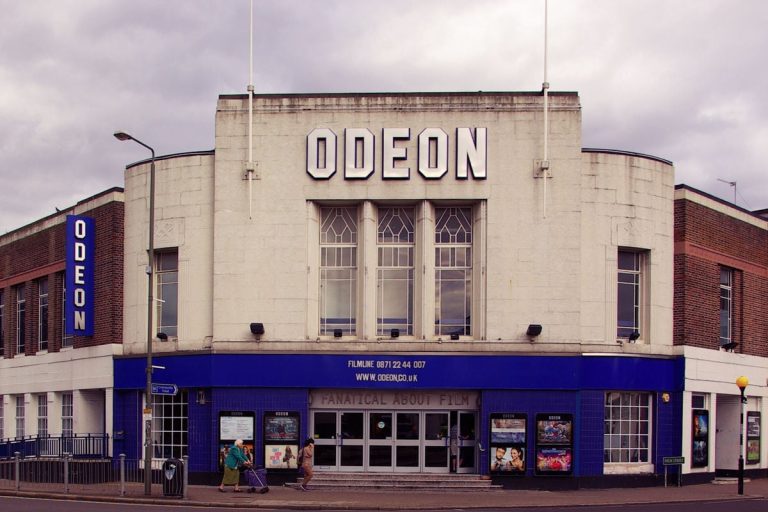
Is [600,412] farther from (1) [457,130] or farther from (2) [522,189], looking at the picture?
(1) [457,130]

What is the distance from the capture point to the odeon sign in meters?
29.8

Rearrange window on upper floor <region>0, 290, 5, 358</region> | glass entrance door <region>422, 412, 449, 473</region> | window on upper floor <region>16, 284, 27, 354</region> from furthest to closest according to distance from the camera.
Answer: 1. window on upper floor <region>0, 290, 5, 358</region>
2. window on upper floor <region>16, 284, 27, 354</region>
3. glass entrance door <region>422, 412, 449, 473</region>

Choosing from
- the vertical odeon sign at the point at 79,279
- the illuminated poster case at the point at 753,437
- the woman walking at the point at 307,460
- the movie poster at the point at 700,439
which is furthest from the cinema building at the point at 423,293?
the illuminated poster case at the point at 753,437

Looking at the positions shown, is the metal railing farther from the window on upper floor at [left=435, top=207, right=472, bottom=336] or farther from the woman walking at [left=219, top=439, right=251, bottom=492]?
the window on upper floor at [left=435, top=207, right=472, bottom=336]

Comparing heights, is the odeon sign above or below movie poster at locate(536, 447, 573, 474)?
above

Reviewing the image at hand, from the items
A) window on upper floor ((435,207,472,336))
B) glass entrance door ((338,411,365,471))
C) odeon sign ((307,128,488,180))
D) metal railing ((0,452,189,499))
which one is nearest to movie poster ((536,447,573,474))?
window on upper floor ((435,207,472,336))

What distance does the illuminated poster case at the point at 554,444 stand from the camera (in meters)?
28.8

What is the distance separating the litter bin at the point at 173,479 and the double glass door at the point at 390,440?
5.61 m

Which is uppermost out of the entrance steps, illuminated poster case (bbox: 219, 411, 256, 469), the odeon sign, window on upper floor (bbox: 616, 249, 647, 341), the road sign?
the odeon sign

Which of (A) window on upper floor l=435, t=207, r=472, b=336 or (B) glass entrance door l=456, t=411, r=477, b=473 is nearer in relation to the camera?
(B) glass entrance door l=456, t=411, r=477, b=473

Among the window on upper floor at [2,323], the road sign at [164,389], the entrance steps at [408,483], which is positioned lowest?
the entrance steps at [408,483]

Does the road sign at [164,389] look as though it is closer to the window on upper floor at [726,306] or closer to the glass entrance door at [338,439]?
the glass entrance door at [338,439]

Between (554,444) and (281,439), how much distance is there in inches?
337

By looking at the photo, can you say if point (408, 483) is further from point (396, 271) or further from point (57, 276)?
point (57, 276)
